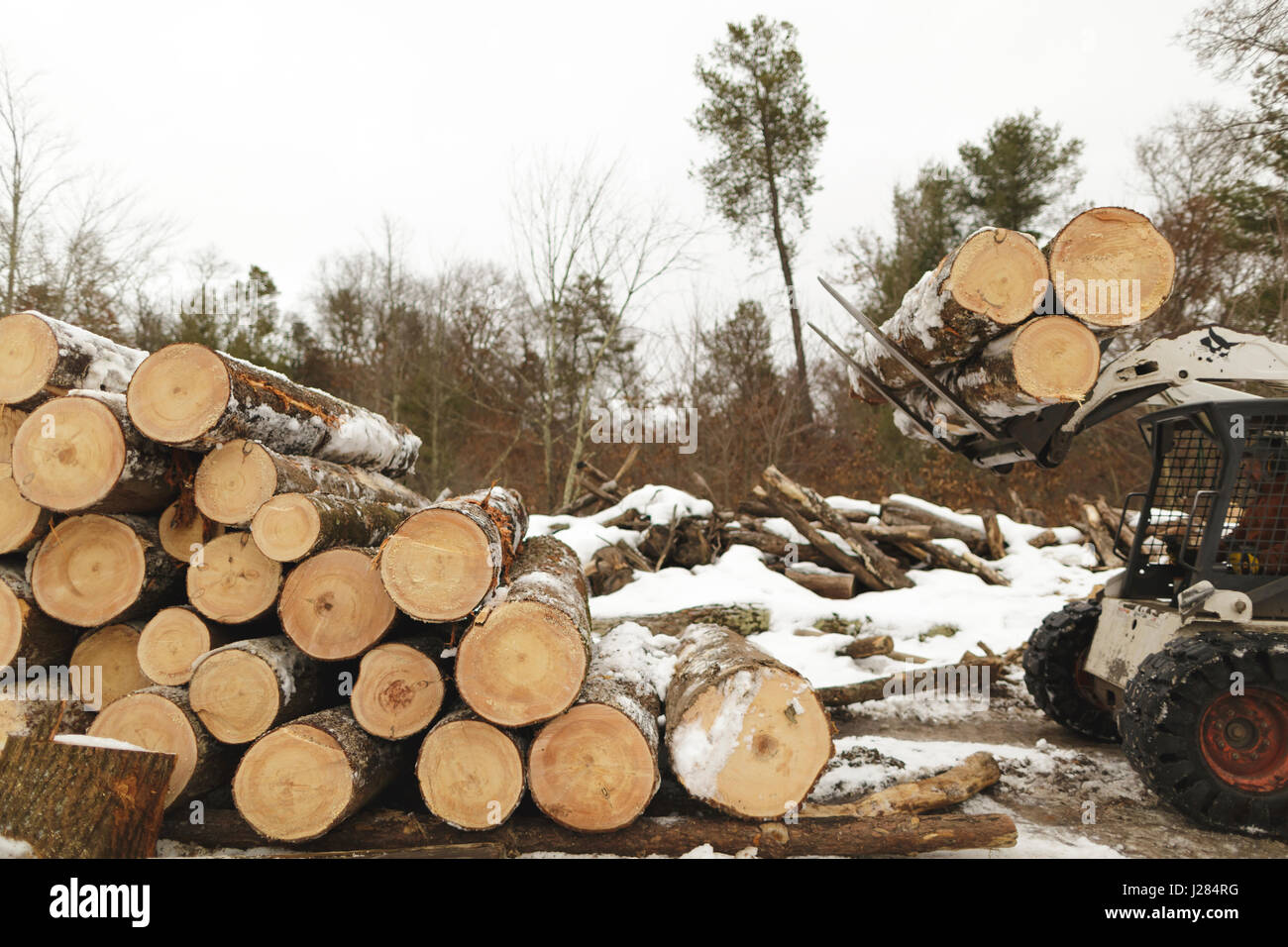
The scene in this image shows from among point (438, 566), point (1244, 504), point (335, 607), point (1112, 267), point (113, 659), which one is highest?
point (1112, 267)

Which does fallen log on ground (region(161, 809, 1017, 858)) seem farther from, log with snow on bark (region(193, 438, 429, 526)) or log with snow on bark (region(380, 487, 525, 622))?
log with snow on bark (region(193, 438, 429, 526))

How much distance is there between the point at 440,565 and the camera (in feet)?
12.1

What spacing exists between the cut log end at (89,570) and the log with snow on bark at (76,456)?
19 centimetres

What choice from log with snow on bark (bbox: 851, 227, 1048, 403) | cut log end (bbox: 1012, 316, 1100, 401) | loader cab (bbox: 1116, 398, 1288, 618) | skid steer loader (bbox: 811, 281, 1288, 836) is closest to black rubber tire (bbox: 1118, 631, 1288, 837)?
skid steer loader (bbox: 811, 281, 1288, 836)

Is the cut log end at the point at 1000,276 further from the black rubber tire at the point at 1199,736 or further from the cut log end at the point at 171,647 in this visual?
the cut log end at the point at 171,647

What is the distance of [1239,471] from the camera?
14.3ft

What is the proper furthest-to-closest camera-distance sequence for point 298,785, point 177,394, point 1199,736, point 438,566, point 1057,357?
point 1057,357 → point 177,394 → point 1199,736 → point 438,566 → point 298,785

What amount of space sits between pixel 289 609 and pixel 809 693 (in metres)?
2.62

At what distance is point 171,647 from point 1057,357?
4.92m

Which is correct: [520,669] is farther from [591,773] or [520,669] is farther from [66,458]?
[66,458]

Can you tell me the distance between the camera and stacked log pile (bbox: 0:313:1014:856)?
357cm

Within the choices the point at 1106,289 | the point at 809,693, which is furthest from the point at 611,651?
the point at 1106,289

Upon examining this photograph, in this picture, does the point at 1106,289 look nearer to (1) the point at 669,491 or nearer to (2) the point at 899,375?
(2) the point at 899,375
